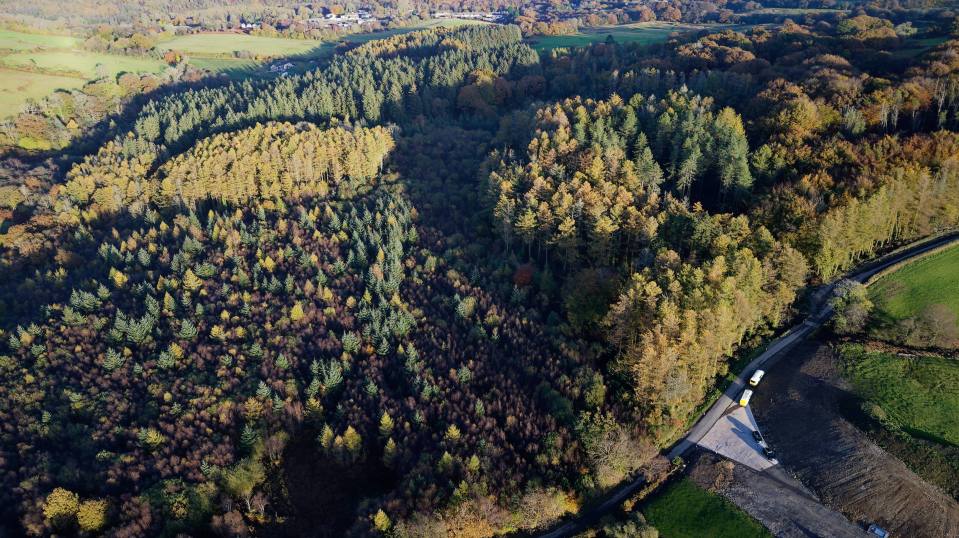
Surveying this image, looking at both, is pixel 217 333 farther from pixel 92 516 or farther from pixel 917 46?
pixel 917 46

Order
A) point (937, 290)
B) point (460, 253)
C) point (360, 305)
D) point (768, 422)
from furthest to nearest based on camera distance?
point (460, 253) < point (360, 305) < point (937, 290) < point (768, 422)

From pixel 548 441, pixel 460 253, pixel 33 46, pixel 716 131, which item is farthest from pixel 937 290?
pixel 33 46

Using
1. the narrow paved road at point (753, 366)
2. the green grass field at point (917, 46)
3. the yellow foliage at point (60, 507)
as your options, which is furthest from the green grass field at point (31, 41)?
the green grass field at point (917, 46)

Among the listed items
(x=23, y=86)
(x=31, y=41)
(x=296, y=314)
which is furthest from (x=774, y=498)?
(x=31, y=41)

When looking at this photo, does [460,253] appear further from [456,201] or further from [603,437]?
[603,437]

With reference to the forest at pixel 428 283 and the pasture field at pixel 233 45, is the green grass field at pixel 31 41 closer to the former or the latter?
the pasture field at pixel 233 45
